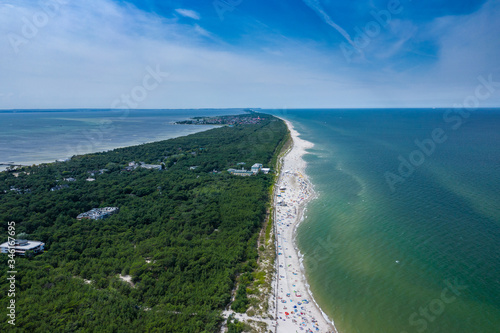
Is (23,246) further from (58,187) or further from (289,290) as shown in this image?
(289,290)

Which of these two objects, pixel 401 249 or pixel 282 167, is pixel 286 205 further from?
pixel 282 167

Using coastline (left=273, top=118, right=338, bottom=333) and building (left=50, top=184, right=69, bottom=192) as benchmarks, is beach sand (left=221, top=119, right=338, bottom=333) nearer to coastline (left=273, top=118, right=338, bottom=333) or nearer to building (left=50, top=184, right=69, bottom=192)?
coastline (left=273, top=118, right=338, bottom=333)

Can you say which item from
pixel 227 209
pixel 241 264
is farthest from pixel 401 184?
pixel 241 264

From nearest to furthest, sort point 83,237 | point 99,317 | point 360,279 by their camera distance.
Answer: point 99,317, point 360,279, point 83,237

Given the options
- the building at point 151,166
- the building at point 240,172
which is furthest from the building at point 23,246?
the building at point 240,172

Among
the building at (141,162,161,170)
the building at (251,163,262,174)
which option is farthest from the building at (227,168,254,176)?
the building at (141,162,161,170)

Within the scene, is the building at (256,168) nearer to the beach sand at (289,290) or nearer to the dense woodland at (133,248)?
the dense woodland at (133,248)
